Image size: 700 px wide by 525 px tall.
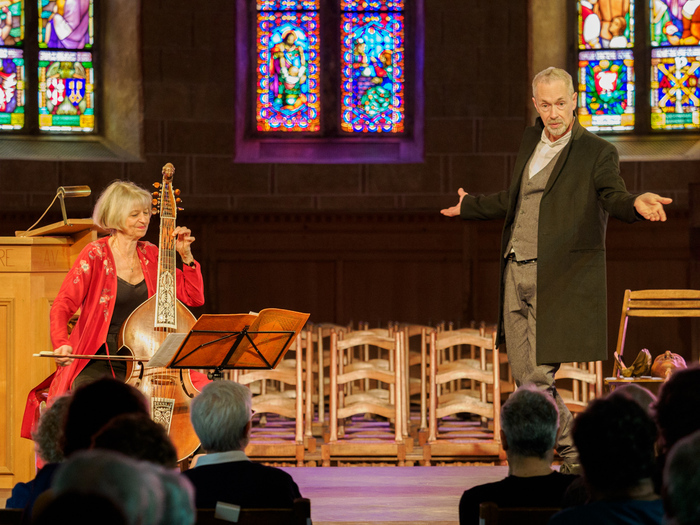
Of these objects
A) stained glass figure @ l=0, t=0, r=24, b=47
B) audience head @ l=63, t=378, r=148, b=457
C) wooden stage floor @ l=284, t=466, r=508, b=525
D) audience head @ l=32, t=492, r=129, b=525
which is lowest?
wooden stage floor @ l=284, t=466, r=508, b=525

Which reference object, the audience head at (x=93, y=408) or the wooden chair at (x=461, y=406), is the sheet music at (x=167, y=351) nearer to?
the audience head at (x=93, y=408)

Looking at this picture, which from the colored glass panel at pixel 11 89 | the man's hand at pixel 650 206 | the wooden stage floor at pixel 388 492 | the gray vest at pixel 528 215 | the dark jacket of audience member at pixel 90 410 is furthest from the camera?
the colored glass panel at pixel 11 89

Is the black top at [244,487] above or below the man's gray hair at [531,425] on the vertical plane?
below

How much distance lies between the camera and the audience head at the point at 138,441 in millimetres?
1894

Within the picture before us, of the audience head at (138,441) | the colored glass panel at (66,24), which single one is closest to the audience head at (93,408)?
the audience head at (138,441)

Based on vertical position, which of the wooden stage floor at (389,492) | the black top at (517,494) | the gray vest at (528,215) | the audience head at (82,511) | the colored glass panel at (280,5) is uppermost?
the colored glass panel at (280,5)

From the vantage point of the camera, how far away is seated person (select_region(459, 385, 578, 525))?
2350mm

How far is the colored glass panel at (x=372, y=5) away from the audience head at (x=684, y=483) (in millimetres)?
9403

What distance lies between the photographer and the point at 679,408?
2.29 metres

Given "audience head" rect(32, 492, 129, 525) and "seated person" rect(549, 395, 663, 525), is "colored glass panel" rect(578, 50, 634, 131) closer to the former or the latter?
"seated person" rect(549, 395, 663, 525)

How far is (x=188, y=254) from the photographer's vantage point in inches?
174

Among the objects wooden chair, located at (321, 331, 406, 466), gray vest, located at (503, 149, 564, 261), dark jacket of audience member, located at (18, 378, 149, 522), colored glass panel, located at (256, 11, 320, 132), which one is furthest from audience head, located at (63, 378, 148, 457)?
colored glass panel, located at (256, 11, 320, 132)

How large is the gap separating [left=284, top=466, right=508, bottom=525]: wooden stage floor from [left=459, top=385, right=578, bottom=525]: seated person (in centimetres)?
119

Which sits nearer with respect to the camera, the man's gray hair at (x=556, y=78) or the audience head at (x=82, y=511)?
the audience head at (x=82, y=511)
